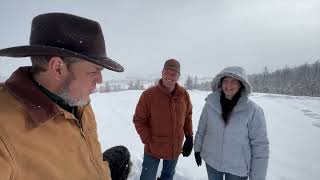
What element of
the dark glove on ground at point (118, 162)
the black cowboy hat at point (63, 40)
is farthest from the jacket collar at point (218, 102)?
the black cowboy hat at point (63, 40)

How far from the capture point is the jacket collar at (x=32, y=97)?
1.20 metres

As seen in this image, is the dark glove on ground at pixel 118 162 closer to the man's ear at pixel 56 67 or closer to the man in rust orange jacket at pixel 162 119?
the man's ear at pixel 56 67

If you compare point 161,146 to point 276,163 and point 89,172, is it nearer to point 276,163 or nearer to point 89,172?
point 89,172

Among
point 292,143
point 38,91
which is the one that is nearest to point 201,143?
point 38,91

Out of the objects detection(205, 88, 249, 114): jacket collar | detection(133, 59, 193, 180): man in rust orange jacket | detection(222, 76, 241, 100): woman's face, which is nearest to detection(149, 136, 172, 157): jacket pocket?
detection(133, 59, 193, 180): man in rust orange jacket

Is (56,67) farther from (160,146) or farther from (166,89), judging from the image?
(160,146)

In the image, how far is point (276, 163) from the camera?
5.63m

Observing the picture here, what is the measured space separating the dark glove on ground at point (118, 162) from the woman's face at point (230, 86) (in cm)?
146

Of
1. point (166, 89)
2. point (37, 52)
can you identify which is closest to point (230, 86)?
point (166, 89)

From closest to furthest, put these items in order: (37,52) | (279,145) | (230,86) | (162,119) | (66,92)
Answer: (37,52) → (66,92) → (230,86) → (162,119) → (279,145)

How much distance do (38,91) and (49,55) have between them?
18 centimetres

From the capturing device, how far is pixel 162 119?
3.38 meters

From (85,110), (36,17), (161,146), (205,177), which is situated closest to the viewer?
(36,17)

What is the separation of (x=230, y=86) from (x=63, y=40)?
205cm
